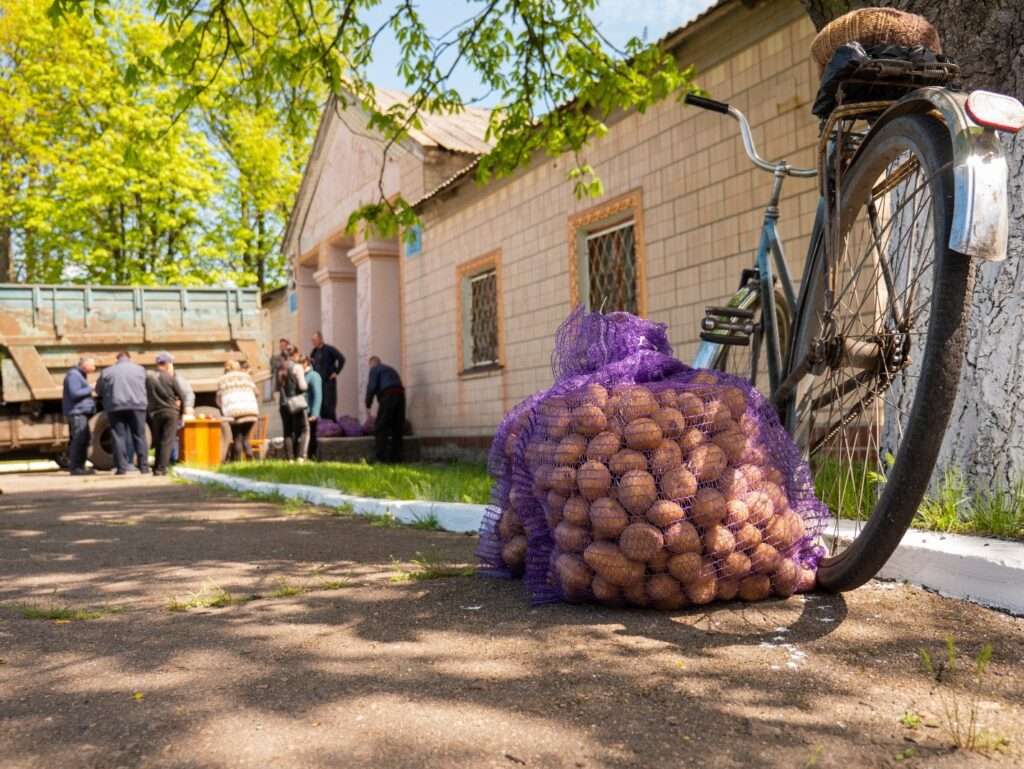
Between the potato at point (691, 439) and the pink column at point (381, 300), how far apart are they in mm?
13188

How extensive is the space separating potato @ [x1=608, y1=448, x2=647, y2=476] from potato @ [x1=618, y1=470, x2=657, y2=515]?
0.07 ft

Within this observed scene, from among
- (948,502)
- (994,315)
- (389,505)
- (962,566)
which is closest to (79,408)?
(389,505)

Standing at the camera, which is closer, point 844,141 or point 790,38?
point 844,141

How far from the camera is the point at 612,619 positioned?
2.93 metres

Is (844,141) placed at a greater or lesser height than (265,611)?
greater

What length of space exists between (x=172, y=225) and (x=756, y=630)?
82.0ft

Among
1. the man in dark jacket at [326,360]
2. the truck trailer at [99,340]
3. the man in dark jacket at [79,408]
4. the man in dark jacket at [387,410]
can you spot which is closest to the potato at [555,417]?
the man in dark jacket at [387,410]

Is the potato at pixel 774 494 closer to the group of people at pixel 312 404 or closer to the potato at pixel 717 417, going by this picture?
the potato at pixel 717 417

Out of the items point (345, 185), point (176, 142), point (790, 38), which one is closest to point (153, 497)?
point (790, 38)

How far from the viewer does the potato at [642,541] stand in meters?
2.82

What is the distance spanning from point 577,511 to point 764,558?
604mm

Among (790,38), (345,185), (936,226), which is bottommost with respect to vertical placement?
(936,226)

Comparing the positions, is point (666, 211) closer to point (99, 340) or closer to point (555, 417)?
point (555, 417)

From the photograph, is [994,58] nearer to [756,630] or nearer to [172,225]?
[756,630]
